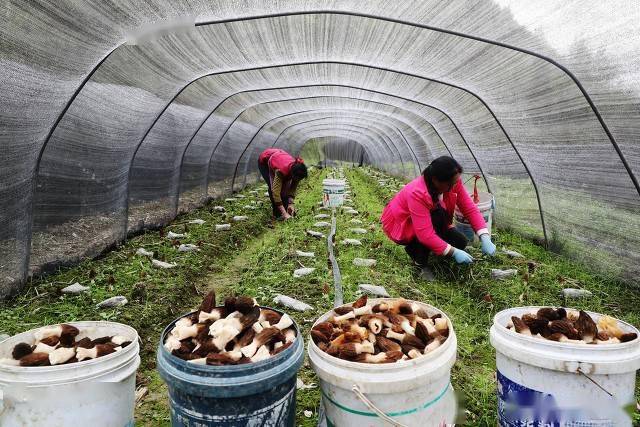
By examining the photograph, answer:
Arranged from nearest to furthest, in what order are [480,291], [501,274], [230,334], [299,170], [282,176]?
[230,334]
[480,291]
[501,274]
[299,170]
[282,176]

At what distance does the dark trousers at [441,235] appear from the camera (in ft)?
19.3

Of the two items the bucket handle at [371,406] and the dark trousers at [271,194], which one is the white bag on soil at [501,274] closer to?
the bucket handle at [371,406]

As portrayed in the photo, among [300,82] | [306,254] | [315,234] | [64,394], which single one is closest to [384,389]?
[64,394]

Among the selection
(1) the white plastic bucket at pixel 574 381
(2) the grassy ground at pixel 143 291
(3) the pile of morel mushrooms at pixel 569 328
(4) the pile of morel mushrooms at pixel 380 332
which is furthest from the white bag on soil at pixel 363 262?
(1) the white plastic bucket at pixel 574 381

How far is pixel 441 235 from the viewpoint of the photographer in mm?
5973

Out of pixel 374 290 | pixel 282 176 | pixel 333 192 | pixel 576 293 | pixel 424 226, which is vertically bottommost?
pixel 374 290

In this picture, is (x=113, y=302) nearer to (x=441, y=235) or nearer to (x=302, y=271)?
(x=302, y=271)

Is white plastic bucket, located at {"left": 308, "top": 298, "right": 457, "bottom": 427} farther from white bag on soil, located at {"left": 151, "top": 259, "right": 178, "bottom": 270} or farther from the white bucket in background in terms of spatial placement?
the white bucket in background

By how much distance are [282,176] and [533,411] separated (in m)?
6.92

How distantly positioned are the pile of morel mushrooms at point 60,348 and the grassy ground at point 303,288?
0.86 metres

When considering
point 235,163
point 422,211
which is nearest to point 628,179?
point 422,211

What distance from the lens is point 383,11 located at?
504cm

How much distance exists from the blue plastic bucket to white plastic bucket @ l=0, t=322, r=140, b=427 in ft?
0.89

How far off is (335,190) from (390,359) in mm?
7997
